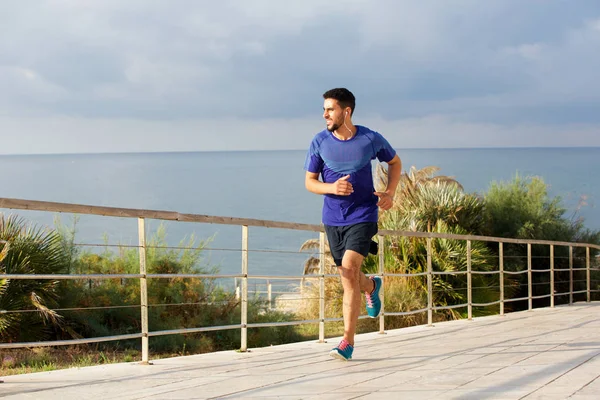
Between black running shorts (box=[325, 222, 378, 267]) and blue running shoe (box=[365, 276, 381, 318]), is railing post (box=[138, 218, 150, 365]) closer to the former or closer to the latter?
black running shorts (box=[325, 222, 378, 267])

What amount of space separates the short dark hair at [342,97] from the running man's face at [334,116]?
4 cm

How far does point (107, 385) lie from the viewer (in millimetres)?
4789

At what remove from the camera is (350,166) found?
5.68 m

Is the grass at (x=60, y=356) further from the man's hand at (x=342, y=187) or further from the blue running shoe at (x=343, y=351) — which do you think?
the man's hand at (x=342, y=187)

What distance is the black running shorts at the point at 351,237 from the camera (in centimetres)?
568

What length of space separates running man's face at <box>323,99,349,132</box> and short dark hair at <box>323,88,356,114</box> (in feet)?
0.12

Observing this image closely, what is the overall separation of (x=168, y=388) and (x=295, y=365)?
1.22m

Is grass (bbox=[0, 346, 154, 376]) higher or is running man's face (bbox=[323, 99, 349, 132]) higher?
running man's face (bbox=[323, 99, 349, 132])

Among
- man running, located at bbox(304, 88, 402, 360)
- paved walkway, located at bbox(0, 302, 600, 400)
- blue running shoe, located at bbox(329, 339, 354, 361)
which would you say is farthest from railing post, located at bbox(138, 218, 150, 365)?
blue running shoe, located at bbox(329, 339, 354, 361)

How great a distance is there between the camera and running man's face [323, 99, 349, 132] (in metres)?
5.68

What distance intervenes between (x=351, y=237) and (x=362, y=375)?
0.99 metres

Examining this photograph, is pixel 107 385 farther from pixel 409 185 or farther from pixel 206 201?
pixel 206 201

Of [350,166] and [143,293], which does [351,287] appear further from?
[143,293]

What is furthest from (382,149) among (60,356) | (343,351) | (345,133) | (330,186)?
(60,356)
